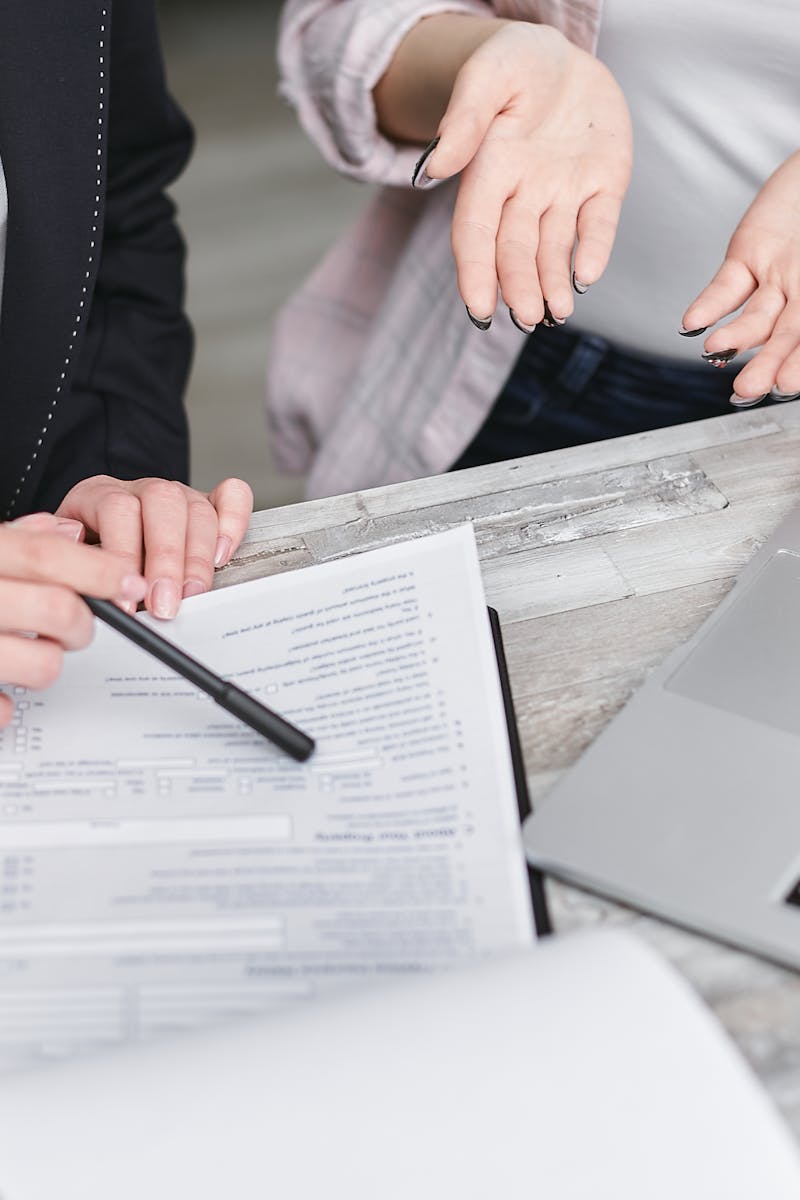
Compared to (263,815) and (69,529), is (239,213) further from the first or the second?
(263,815)

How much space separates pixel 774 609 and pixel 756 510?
0.08 meters

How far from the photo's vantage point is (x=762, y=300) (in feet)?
1.81

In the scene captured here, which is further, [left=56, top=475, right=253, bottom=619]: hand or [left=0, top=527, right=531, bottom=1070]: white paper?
[left=56, top=475, right=253, bottom=619]: hand

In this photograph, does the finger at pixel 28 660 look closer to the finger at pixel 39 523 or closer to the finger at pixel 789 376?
the finger at pixel 39 523

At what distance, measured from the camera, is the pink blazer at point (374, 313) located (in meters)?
0.74

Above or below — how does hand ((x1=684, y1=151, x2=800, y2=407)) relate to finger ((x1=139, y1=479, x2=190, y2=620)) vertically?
above

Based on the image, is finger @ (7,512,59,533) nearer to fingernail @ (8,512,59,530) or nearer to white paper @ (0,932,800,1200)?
fingernail @ (8,512,59,530)

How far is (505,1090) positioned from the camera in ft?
0.87

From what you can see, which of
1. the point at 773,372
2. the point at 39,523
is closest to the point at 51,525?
the point at 39,523

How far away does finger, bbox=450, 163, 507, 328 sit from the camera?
0.53m

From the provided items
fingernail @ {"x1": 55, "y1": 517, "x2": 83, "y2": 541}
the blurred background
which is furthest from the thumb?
the blurred background

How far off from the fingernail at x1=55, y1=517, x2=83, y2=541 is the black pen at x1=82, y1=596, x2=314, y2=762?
3.6 inches

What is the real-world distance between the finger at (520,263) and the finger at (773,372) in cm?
10

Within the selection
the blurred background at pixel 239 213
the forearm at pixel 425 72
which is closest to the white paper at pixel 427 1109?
the forearm at pixel 425 72
